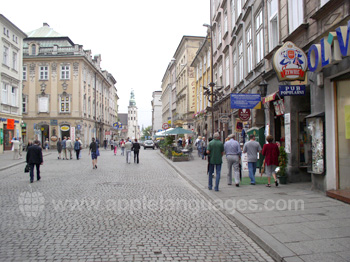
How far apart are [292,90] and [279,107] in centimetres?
287

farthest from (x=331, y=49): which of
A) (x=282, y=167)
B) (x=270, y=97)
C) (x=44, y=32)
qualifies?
A: (x=44, y=32)

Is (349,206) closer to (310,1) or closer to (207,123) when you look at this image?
(310,1)

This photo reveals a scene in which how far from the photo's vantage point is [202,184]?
1120cm

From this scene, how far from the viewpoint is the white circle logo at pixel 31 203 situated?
279 inches

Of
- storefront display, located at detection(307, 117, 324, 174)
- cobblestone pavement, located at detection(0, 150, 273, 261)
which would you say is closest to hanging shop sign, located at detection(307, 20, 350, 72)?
storefront display, located at detection(307, 117, 324, 174)

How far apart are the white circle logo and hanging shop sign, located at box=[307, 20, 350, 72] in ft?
23.6

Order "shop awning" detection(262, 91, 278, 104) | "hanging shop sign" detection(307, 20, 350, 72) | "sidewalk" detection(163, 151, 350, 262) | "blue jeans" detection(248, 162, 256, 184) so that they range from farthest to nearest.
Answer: "shop awning" detection(262, 91, 278, 104) < "blue jeans" detection(248, 162, 256, 184) < "hanging shop sign" detection(307, 20, 350, 72) < "sidewalk" detection(163, 151, 350, 262)

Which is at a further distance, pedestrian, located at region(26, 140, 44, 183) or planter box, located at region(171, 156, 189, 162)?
planter box, located at region(171, 156, 189, 162)

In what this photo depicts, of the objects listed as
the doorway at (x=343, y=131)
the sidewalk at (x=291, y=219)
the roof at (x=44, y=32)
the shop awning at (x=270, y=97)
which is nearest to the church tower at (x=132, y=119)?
the roof at (x=44, y=32)

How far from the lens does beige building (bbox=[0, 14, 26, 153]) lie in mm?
30500

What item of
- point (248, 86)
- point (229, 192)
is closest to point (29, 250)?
point (229, 192)

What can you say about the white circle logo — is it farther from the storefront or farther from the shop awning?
the shop awning

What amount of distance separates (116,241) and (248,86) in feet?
44.9

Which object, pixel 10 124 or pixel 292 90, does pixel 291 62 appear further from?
pixel 10 124
